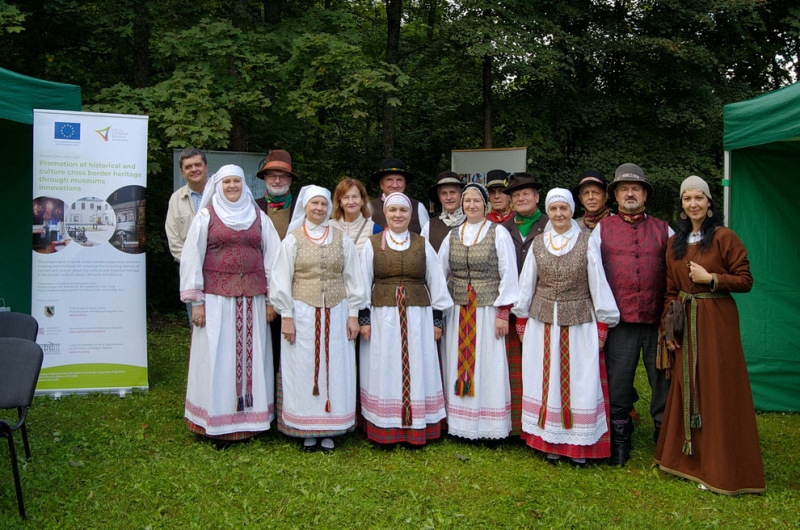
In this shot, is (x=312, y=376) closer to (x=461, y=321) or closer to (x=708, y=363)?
(x=461, y=321)

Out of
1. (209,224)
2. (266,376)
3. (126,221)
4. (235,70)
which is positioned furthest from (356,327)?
(235,70)

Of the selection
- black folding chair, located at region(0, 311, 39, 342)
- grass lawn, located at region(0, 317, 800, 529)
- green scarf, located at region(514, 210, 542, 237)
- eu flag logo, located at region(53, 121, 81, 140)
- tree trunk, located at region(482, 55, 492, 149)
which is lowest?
grass lawn, located at region(0, 317, 800, 529)

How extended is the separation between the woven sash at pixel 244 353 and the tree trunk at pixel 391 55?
6021 millimetres

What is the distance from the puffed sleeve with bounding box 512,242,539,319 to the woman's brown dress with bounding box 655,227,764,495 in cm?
85

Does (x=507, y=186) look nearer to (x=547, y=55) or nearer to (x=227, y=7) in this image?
(x=547, y=55)

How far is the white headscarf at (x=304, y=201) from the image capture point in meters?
4.19

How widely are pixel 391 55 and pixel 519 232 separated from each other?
6.11m

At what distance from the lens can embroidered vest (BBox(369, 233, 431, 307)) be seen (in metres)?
4.23

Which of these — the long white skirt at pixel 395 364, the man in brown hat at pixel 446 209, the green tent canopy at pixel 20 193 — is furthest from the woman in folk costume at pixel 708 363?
the green tent canopy at pixel 20 193

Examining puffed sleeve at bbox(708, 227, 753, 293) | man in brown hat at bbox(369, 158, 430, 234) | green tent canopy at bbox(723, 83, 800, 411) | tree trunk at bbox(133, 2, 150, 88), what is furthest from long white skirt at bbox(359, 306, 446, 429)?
tree trunk at bbox(133, 2, 150, 88)

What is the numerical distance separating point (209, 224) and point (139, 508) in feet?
5.51

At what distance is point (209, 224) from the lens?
164 inches

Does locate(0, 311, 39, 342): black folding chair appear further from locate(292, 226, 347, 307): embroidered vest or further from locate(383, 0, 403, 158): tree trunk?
locate(383, 0, 403, 158): tree trunk

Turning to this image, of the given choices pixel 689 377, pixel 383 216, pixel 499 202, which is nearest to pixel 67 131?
pixel 383 216
